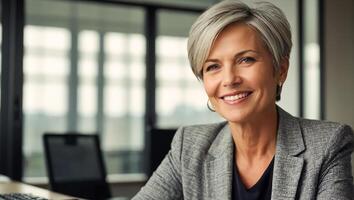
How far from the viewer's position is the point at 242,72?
4.66ft

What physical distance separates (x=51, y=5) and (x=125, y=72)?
106 cm

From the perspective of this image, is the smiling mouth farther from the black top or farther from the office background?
the office background

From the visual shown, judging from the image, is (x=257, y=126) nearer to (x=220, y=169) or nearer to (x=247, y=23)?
(x=220, y=169)

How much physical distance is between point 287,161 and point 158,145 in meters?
2.50

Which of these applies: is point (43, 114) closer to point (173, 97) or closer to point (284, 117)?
point (173, 97)

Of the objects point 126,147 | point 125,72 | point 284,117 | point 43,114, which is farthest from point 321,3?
point 284,117

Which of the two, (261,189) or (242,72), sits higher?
(242,72)

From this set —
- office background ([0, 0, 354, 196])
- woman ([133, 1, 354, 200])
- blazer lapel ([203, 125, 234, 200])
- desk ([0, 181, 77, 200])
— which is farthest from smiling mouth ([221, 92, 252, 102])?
office background ([0, 0, 354, 196])

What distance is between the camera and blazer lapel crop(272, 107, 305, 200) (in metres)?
1.45

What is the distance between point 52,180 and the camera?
Answer: 149 inches

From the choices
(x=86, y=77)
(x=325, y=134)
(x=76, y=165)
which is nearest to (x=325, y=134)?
(x=325, y=134)

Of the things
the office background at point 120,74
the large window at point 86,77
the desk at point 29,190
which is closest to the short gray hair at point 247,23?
the desk at point 29,190

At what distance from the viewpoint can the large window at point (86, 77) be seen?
5660 mm

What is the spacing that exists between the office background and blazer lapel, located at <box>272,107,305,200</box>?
3.99 meters
